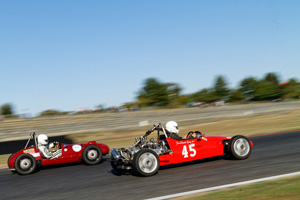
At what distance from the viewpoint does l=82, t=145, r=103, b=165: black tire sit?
10.2 m

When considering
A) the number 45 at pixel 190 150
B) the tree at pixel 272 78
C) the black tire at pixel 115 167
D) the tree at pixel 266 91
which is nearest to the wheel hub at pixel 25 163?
the black tire at pixel 115 167

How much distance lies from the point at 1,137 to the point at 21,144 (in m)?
2.45

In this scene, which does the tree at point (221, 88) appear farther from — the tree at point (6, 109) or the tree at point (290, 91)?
the tree at point (6, 109)

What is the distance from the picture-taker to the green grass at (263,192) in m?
4.80

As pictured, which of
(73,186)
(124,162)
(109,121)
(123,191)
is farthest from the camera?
(109,121)

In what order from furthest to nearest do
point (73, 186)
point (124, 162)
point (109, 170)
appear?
point (109, 170)
point (124, 162)
point (73, 186)

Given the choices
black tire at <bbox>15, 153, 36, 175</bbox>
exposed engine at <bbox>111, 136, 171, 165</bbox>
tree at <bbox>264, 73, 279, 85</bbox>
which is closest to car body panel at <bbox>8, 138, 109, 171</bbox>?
black tire at <bbox>15, 153, 36, 175</bbox>

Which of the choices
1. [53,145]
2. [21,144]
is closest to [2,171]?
[53,145]

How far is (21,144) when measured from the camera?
76.8 feet

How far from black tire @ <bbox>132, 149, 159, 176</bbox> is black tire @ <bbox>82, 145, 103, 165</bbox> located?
327cm

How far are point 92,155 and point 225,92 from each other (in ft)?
246

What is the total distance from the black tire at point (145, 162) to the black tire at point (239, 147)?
210 cm

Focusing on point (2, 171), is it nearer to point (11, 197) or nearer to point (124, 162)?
point (11, 197)

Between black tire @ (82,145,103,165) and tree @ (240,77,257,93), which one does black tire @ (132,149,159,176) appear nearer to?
black tire @ (82,145,103,165)
